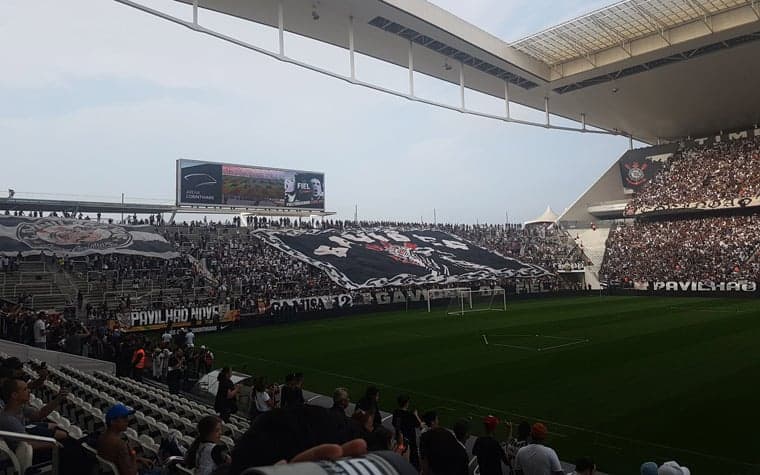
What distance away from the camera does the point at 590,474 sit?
5.32 m

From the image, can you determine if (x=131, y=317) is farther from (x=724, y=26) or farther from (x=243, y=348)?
(x=724, y=26)

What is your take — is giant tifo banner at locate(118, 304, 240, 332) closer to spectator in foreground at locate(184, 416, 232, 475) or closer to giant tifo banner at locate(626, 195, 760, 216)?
spectator in foreground at locate(184, 416, 232, 475)

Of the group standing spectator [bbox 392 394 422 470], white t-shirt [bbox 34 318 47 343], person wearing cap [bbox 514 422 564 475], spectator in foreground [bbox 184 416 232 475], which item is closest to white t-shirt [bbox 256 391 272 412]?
standing spectator [bbox 392 394 422 470]

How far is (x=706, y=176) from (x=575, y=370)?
4458 centimetres

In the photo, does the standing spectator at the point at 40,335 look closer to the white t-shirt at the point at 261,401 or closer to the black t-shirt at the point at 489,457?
Result: the white t-shirt at the point at 261,401

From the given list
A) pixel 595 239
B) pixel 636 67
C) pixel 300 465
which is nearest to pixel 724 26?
pixel 636 67

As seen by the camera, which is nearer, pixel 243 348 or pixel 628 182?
pixel 243 348

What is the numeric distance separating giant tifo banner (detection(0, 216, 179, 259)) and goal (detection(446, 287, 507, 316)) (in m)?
17.1

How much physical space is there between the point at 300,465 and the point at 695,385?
14103mm

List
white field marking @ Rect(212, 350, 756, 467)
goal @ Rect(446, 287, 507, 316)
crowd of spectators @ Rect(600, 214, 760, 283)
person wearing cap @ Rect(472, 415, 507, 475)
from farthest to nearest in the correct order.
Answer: crowd of spectators @ Rect(600, 214, 760, 283)
goal @ Rect(446, 287, 507, 316)
white field marking @ Rect(212, 350, 756, 467)
person wearing cap @ Rect(472, 415, 507, 475)

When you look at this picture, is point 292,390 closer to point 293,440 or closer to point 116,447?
point 116,447

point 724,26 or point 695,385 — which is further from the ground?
point 724,26

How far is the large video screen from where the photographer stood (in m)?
43.7

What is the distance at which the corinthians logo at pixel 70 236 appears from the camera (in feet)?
92.4
